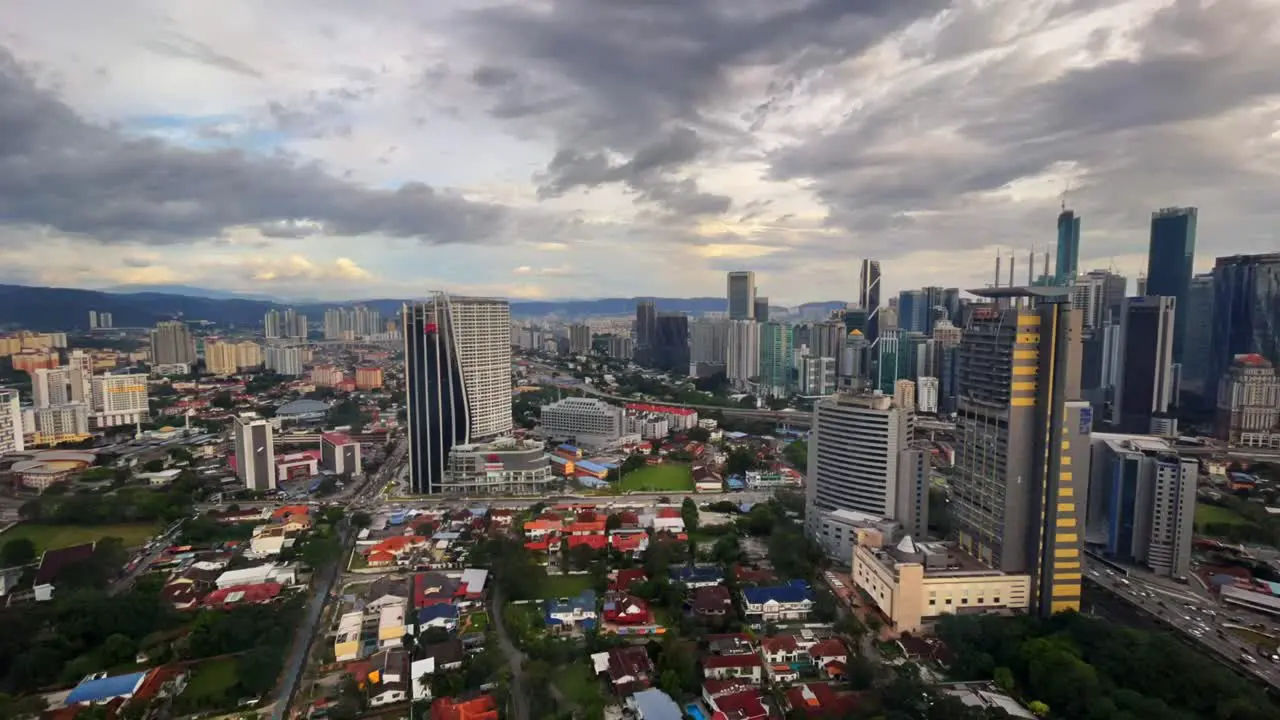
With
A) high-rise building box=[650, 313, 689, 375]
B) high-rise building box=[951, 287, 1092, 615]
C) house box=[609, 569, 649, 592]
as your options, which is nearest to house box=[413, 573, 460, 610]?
house box=[609, 569, 649, 592]

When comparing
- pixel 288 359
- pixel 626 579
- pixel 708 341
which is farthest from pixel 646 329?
pixel 626 579

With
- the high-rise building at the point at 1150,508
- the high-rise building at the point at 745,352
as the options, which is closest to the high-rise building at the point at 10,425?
the high-rise building at the point at 1150,508

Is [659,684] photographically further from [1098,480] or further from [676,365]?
[676,365]

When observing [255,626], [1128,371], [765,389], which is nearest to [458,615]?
[255,626]

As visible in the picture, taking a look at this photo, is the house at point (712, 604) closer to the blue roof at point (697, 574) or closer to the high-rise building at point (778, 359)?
the blue roof at point (697, 574)

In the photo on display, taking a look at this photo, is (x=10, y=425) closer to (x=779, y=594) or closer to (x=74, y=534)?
(x=74, y=534)

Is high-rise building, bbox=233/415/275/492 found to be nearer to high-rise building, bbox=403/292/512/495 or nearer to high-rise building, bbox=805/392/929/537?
high-rise building, bbox=403/292/512/495
